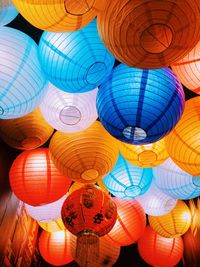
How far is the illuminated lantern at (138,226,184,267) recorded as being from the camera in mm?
3482

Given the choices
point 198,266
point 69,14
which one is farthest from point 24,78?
point 198,266

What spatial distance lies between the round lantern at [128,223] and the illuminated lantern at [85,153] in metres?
0.71

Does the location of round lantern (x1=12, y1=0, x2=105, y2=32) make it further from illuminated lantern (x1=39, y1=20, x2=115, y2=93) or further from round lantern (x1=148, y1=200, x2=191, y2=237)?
round lantern (x1=148, y1=200, x2=191, y2=237)

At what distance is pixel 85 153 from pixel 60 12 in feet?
3.20

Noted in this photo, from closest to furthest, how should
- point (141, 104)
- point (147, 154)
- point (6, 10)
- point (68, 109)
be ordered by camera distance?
point (141, 104) → point (6, 10) → point (68, 109) → point (147, 154)

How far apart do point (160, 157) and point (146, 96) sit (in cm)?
71

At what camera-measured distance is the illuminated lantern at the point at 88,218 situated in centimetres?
250

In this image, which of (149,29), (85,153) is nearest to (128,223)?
(85,153)

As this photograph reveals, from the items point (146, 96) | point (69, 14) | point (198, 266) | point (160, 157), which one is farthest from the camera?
point (198, 266)

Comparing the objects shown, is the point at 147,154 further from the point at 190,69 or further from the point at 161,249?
the point at 161,249

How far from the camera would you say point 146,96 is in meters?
1.78

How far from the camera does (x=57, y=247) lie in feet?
11.5

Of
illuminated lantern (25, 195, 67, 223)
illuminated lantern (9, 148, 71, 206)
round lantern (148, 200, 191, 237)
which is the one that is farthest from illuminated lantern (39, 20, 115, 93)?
round lantern (148, 200, 191, 237)

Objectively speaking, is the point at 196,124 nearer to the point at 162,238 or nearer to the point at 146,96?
the point at 146,96
